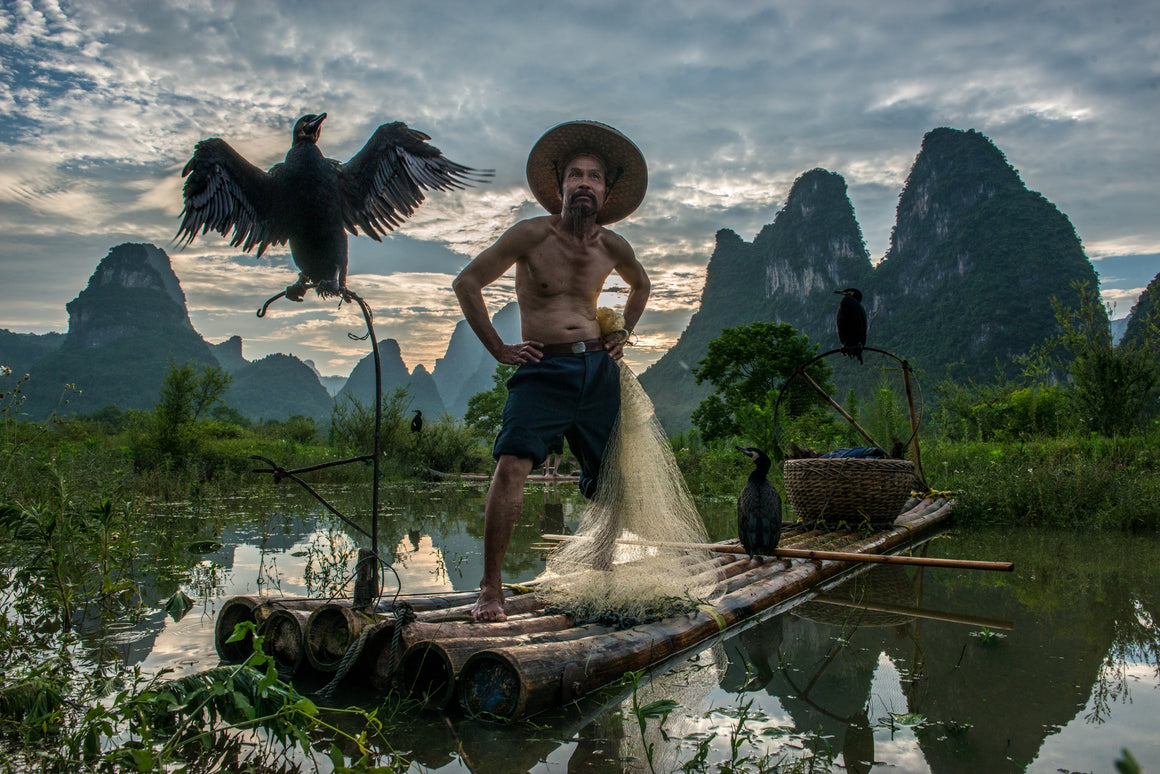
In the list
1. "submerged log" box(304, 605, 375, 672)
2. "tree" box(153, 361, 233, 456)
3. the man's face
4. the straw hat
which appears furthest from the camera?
"tree" box(153, 361, 233, 456)

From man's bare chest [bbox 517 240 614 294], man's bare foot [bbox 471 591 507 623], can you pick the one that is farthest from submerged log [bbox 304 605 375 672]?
man's bare chest [bbox 517 240 614 294]

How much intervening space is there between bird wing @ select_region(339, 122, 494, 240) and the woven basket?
3.40 metres

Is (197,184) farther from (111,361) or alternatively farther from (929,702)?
(111,361)

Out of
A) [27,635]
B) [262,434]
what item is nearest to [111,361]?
[262,434]

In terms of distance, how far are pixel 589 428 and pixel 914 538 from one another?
3.88m

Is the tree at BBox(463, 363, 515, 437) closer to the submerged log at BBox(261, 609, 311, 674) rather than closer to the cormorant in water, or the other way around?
the cormorant in water

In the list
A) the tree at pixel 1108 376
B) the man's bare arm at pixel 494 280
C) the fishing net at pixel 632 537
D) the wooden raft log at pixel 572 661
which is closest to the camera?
the wooden raft log at pixel 572 661

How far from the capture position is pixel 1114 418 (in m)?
9.23

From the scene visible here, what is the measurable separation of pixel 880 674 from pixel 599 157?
2.53m

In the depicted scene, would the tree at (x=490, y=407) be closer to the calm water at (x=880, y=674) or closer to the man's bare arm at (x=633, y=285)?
the calm water at (x=880, y=674)

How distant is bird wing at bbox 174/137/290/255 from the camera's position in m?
2.71

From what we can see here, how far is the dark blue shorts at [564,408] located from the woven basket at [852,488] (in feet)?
8.72

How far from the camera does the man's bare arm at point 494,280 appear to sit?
2.91 meters

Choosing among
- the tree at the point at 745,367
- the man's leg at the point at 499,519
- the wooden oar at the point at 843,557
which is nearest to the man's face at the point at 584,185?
the man's leg at the point at 499,519
